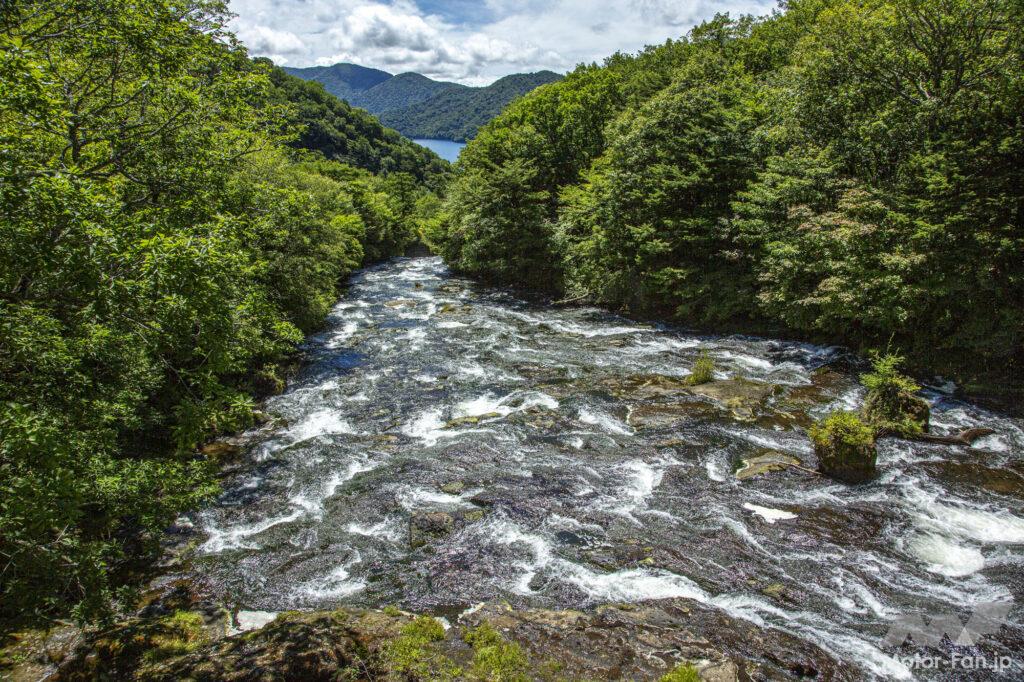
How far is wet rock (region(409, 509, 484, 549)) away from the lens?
10.8 m

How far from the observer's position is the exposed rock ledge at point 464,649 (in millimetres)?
6938

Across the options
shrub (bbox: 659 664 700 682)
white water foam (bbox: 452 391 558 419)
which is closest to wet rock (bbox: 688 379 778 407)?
white water foam (bbox: 452 391 558 419)

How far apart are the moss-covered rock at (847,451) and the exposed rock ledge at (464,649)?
5976 mm

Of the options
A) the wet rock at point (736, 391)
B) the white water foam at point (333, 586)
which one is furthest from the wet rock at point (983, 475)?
the white water foam at point (333, 586)

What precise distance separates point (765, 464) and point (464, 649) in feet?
29.8

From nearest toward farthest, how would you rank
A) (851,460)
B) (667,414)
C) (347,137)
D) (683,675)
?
1. (683,675)
2. (851,460)
3. (667,414)
4. (347,137)

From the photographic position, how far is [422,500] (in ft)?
40.4

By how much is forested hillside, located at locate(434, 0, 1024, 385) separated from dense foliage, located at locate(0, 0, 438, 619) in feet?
65.8

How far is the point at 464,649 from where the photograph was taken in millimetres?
7555

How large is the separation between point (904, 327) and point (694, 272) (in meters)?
9.75

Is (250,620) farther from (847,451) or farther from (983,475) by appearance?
(983,475)

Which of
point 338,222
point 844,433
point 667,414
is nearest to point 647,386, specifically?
point 667,414

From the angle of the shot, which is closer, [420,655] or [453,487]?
[420,655]

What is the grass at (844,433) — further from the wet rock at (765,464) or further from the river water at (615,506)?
the river water at (615,506)
